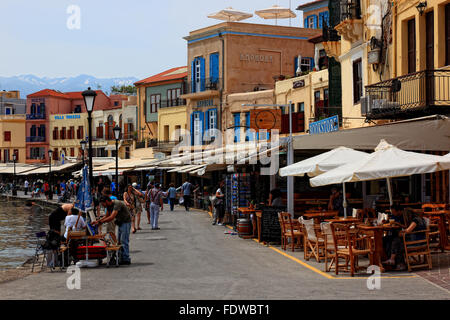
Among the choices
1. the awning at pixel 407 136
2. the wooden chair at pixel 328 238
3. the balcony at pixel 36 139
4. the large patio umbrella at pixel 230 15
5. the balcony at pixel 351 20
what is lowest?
the wooden chair at pixel 328 238

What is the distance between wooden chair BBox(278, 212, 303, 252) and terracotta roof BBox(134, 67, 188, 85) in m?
44.6

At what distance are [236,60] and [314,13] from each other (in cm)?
955

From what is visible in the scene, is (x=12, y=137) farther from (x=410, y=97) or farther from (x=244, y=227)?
(x=410, y=97)

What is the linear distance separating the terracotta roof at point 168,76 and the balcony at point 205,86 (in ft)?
22.9

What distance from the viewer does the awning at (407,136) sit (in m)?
17.4

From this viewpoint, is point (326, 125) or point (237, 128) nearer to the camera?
point (326, 125)

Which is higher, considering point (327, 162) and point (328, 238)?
point (327, 162)

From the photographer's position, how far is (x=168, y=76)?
6400cm

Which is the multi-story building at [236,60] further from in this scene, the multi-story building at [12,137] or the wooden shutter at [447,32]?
the multi-story building at [12,137]

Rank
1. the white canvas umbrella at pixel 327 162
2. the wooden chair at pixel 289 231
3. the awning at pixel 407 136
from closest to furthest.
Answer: the white canvas umbrella at pixel 327 162, the wooden chair at pixel 289 231, the awning at pixel 407 136

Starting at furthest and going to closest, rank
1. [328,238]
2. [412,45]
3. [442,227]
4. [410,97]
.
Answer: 1. [412,45]
2. [410,97]
3. [442,227]
4. [328,238]

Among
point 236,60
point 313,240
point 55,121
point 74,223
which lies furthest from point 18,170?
point 313,240

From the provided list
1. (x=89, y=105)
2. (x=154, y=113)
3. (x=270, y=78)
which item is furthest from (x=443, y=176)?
(x=154, y=113)

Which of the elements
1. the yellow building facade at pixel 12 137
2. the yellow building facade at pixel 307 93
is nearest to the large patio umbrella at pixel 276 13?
the yellow building facade at pixel 307 93
